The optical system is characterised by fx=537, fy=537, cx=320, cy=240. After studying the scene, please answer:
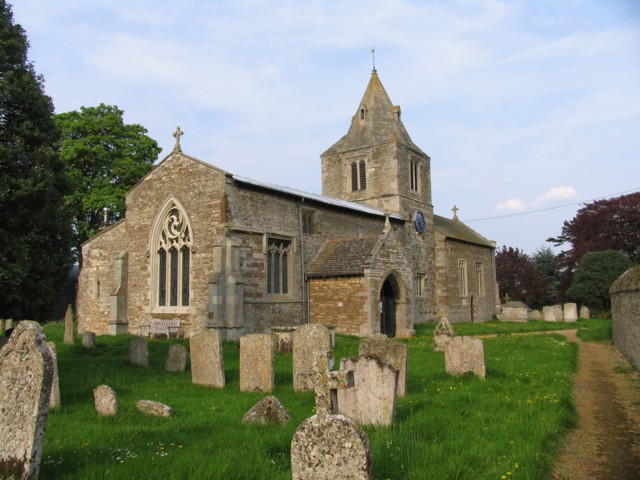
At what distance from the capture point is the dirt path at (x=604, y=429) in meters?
5.99

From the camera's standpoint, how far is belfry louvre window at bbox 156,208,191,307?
1999cm

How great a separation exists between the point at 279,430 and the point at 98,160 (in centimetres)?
A: 2960

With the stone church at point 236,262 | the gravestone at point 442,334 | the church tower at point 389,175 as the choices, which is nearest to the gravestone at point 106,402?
the stone church at point 236,262

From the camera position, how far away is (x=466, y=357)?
432 inches

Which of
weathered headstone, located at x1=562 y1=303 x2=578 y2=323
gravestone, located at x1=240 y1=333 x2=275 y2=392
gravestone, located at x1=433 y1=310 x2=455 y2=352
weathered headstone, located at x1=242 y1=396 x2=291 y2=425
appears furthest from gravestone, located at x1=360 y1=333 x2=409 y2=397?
weathered headstone, located at x1=562 y1=303 x2=578 y2=323

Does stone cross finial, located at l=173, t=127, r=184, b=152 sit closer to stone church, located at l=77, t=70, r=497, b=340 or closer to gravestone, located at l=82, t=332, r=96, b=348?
stone church, located at l=77, t=70, r=497, b=340

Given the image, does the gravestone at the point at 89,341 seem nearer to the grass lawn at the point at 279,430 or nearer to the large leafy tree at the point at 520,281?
the grass lawn at the point at 279,430

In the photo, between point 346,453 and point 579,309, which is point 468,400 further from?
point 579,309

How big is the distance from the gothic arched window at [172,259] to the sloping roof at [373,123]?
1371 cm

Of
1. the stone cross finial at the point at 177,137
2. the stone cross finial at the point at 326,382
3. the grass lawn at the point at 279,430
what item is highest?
the stone cross finial at the point at 177,137

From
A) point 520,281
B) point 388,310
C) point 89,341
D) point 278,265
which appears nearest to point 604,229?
point 520,281

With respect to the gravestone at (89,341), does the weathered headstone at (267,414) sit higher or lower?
lower

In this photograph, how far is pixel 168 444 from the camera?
611cm

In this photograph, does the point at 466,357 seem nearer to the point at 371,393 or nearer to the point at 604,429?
the point at 604,429
